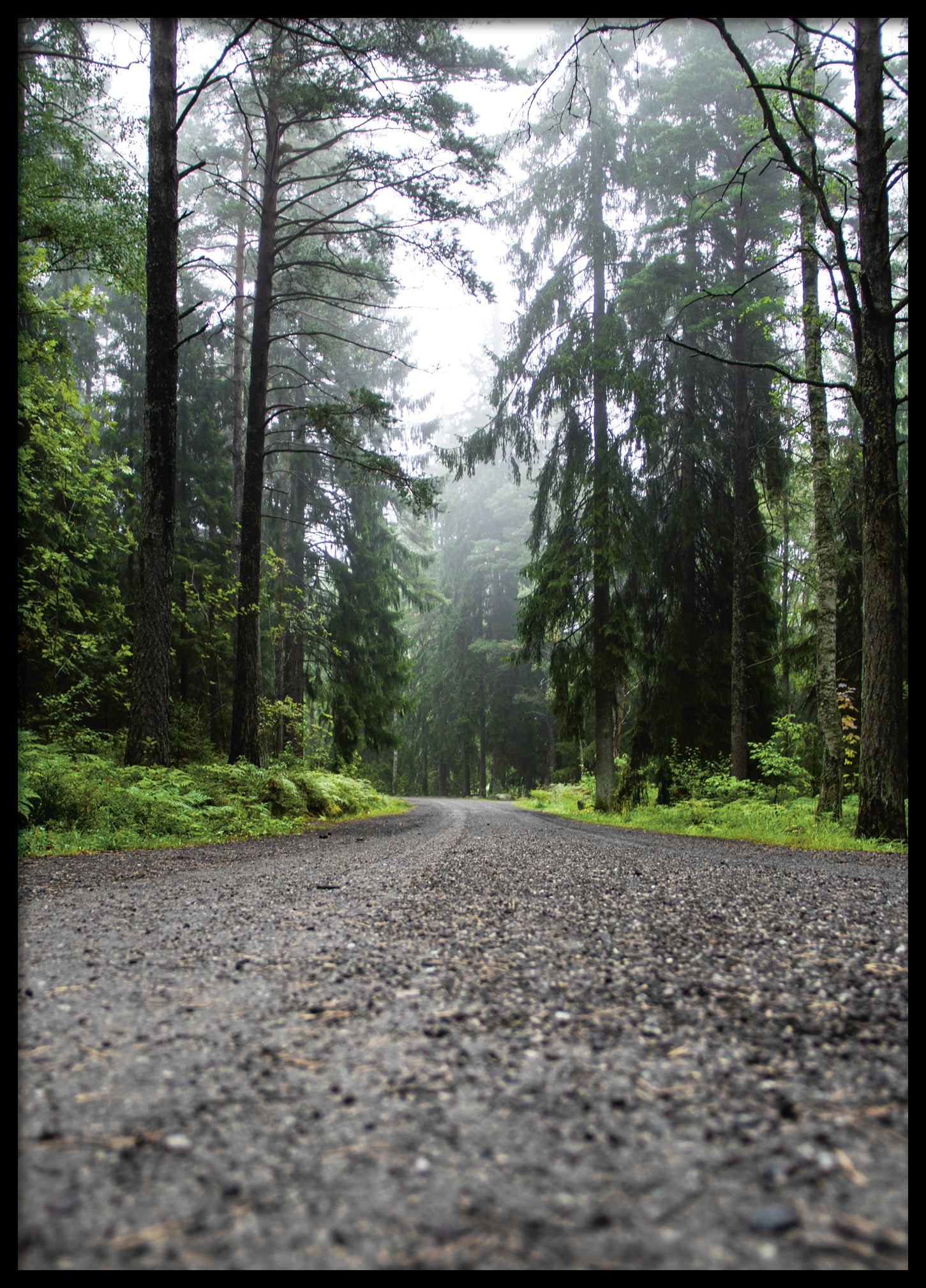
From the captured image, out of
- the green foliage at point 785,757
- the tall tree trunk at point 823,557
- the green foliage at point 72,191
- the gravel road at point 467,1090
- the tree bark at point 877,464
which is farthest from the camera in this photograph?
the green foliage at point 785,757

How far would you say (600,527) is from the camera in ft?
41.8

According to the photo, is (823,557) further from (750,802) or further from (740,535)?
(750,802)

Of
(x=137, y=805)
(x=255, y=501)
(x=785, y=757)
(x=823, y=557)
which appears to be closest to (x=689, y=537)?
(x=823, y=557)

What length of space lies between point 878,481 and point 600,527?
245 inches

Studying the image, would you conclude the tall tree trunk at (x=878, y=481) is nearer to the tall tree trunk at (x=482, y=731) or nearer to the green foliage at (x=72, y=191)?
the green foliage at (x=72, y=191)

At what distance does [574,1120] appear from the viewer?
48.3 inches

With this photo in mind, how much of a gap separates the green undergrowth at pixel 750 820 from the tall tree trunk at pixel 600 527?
1075 mm

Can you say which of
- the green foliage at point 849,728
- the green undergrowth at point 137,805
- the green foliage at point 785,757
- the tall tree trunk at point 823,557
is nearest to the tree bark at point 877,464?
the tall tree trunk at point 823,557

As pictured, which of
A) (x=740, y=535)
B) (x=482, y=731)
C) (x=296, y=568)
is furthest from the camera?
(x=482, y=731)

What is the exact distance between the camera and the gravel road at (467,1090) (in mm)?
938

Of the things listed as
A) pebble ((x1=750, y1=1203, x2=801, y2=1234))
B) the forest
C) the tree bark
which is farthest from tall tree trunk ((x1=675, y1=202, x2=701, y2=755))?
pebble ((x1=750, y1=1203, x2=801, y2=1234))
